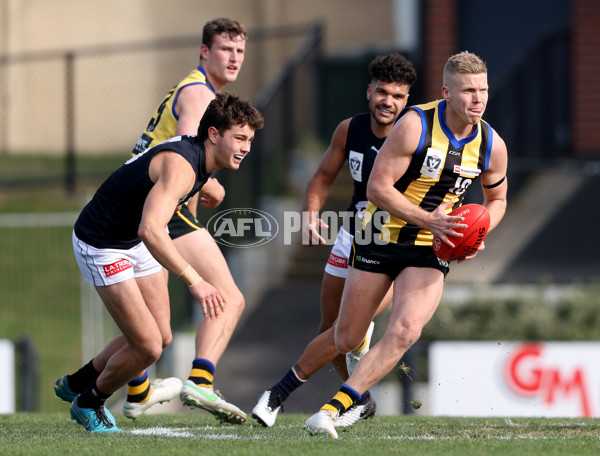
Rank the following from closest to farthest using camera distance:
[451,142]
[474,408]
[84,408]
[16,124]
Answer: [451,142], [84,408], [474,408], [16,124]

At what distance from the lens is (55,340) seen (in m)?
14.6

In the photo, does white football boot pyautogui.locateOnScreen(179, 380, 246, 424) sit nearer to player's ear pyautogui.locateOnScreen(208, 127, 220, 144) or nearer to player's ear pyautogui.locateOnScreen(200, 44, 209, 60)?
player's ear pyautogui.locateOnScreen(208, 127, 220, 144)

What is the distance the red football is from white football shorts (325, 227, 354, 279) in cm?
121

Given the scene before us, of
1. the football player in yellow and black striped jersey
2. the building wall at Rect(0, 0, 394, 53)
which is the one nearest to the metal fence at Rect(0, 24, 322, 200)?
the building wall at Rect(0, 0, 394, 53)

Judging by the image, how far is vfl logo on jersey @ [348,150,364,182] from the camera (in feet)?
23.7

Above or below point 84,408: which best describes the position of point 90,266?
above

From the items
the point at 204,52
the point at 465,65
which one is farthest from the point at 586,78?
the point at 465,65

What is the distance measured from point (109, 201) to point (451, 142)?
2113mm

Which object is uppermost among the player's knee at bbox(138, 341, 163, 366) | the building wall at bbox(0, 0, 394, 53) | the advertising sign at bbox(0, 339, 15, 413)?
the building wall at bbox(0, 0, 394, 53)

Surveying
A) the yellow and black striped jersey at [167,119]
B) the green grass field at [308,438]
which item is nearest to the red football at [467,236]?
the green grass field at [308,438]

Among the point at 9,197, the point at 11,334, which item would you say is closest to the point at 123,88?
the point at 9,197

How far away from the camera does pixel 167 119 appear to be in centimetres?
728

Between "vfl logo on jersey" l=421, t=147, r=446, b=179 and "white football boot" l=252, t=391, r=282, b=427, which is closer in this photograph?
"vfl logo on jersey" l=421, t=147, r=446, b=179

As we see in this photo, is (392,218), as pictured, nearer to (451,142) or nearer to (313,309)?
(451,142)
